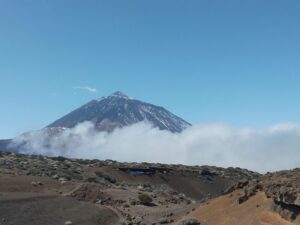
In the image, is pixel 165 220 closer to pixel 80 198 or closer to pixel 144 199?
pixel 80 198

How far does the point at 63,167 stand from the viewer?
83188mm

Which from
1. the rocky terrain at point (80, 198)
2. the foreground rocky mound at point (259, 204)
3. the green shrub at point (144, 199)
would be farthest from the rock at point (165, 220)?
the green shrub at point (144, 199)

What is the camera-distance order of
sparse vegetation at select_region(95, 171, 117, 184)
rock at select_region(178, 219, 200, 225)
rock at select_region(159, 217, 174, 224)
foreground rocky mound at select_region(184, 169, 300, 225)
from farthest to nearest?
sparse vegetation at select_region(95, 171, 117, 184) → rock at select_region(159, 217, 174, 224) → rock at select_region(178, 219, 200, 225) → foreground rocky mound at select_region(184, 169, 300, 225)

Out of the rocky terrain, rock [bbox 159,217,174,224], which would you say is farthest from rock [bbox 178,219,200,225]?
rock [bbox 159,217,174,224]

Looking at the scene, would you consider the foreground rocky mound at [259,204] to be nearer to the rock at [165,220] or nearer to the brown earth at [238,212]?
the brown earth at [238,212]

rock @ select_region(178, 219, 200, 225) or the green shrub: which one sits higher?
the green shrub

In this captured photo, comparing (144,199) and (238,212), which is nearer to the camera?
(238,212)

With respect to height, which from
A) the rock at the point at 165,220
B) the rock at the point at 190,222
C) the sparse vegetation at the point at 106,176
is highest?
the sparse vegetation at the point at 106,176

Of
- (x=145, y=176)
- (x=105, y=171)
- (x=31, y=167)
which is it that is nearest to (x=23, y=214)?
(x=31, y=167)

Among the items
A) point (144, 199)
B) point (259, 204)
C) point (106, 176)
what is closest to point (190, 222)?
point (259, 204)

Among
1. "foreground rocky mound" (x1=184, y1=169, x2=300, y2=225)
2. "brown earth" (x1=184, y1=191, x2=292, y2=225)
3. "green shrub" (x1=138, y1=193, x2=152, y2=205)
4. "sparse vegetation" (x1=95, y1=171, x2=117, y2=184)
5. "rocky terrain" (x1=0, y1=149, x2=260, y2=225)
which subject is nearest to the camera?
"foreground rocky mound" (x1=184, y1=169, x2=300, y2=225)

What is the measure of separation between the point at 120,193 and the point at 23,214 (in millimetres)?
22767

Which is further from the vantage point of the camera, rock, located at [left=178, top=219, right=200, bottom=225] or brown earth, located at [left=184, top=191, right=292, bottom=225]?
rock, located at [left=178, top=219, right=200, bottom=225]

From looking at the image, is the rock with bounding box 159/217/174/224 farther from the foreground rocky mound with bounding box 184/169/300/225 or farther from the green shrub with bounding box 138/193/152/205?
the green shrub with bounding box 138/193/152/205
